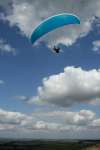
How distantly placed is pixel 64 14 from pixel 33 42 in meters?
6.68

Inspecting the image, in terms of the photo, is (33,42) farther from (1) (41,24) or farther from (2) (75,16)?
(2) (75,16)

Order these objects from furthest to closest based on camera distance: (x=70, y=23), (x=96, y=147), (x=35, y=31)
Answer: (x=96, y=147) < (x=35, y=31) < (x=70, y=23)

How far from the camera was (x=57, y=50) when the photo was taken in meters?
40.1

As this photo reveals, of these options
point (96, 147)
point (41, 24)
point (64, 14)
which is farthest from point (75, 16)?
point (96, 147)

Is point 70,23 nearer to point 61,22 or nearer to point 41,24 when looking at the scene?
point 61,22

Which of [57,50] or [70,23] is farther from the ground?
[70,23]

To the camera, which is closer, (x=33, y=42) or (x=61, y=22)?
(x=61, y=22)

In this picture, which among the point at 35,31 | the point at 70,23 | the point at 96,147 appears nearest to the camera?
the point at 70,23

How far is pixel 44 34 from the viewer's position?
131 feet

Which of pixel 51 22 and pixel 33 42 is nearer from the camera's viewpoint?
pixel 51 22

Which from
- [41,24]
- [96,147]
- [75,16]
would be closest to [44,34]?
[41,24]

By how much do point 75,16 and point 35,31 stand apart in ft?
21.9

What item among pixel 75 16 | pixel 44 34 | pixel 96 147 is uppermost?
pixel 75 16

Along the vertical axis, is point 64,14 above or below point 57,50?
above
